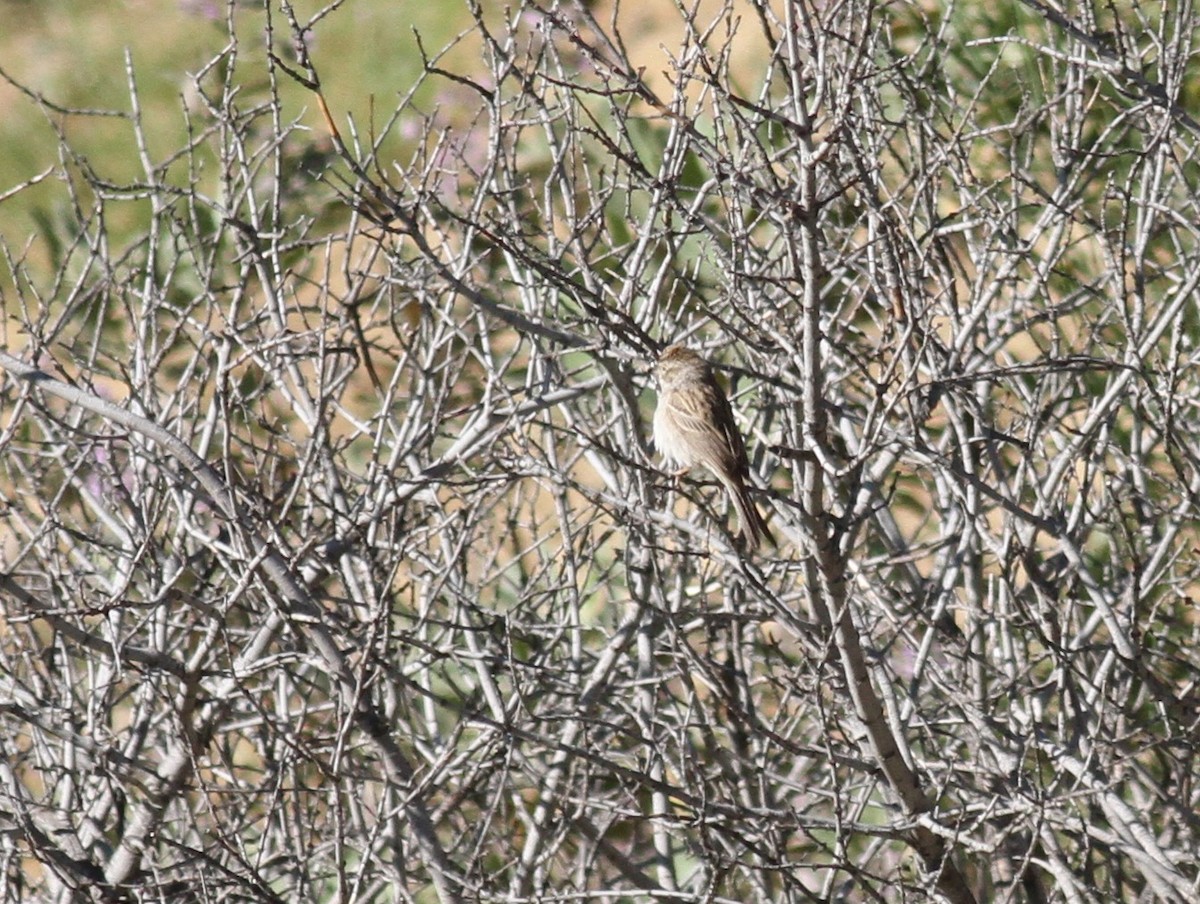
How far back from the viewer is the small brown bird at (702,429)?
177 inches

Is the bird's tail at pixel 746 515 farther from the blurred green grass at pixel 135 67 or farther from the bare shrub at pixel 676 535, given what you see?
the blurred green grass at pixel 135 67

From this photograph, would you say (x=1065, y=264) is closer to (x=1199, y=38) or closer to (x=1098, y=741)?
(x=1199, y=38)

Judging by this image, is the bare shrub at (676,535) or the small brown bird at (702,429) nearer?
the bare shrub at (676,535)

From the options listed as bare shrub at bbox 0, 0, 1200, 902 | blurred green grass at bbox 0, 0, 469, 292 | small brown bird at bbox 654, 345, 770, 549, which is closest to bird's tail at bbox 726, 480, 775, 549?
small brown bird at bbox 654, 345, 770, 549

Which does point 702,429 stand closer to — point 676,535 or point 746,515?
point 746,515

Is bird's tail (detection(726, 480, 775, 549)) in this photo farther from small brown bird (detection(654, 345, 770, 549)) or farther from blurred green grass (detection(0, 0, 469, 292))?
blurred green grass (detection(0, 0, 469, 292))

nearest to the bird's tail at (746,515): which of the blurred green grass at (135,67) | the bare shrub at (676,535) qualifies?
the bare shrub at (676,535)

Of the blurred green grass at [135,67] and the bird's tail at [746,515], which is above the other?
the blurred green grass at [135,67]

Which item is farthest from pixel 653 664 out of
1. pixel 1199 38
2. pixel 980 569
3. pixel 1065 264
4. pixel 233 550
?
pixel 1199 38

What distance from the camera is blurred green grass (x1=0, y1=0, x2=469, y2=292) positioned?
1414 centimetres

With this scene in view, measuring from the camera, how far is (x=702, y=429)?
15.8ft

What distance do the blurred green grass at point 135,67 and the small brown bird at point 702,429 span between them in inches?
345

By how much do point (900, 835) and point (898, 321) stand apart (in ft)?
3.67

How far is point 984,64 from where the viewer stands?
19.5 feet
